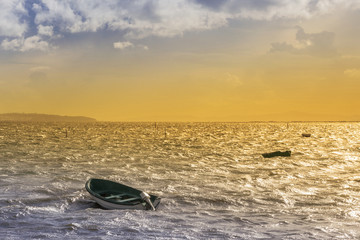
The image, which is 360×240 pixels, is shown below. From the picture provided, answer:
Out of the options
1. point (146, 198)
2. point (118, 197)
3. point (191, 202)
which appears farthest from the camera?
point (191, 202)

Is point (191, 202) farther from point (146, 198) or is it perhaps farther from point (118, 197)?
point (118, 197)

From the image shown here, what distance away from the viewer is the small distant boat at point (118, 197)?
64.0 ft

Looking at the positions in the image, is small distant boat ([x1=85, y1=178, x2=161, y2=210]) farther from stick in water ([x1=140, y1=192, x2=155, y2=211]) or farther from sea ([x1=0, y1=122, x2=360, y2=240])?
sea ([x1=0, y1=122, x2=360, y2=240])

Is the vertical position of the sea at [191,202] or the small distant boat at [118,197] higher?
the small distant boat at [118,197]

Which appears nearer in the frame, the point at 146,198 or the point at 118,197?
→ the point at 146,198

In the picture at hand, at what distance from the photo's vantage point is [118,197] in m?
21.1

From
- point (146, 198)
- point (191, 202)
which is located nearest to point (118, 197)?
point (146, 198)

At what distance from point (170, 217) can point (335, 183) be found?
1497cm

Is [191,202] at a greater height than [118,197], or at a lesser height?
lesser

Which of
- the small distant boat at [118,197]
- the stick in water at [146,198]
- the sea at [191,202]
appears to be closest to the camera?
the sea at [191,202]

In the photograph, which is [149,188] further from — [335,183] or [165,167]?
[335,183]

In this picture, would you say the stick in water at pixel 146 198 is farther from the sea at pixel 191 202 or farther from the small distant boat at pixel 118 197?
the sea at pixel 191 202

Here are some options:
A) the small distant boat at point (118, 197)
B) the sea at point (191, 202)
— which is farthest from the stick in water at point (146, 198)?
the sea at point (191, 202)

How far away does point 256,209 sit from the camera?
65.8 feet
